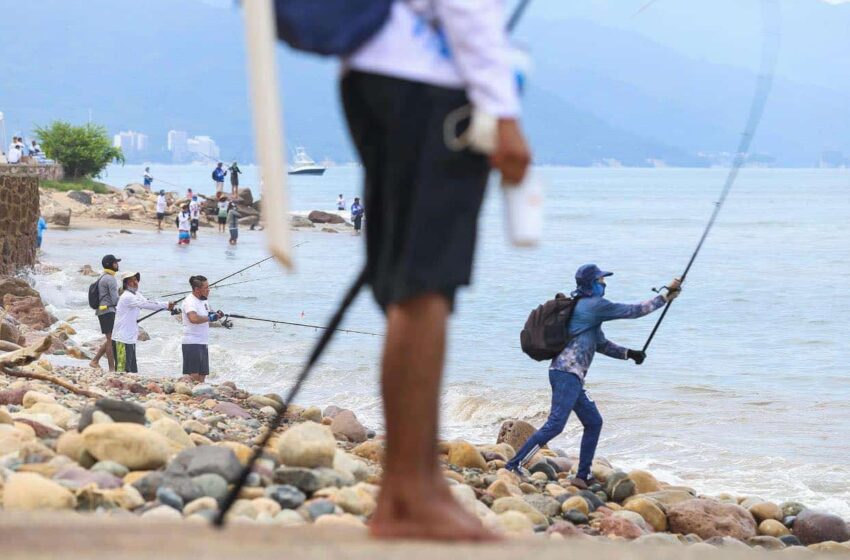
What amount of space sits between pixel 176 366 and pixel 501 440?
6531 mm

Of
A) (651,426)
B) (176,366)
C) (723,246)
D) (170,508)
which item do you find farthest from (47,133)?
(170,508)

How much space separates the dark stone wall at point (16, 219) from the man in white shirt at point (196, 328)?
8.88m

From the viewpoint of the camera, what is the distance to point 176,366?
58.7 feet

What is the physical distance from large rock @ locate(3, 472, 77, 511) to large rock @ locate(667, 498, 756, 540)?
5498 mm

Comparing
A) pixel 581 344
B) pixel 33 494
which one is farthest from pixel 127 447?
pixel 581 344

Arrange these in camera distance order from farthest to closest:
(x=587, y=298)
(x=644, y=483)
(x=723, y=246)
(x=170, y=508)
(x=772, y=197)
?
(x=772, y=197) → (x=723, y=246) → (x=644, y=483) → (x=587, y=298) → (x=170, y=508)

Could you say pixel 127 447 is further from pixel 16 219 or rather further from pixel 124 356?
pixel 16 219

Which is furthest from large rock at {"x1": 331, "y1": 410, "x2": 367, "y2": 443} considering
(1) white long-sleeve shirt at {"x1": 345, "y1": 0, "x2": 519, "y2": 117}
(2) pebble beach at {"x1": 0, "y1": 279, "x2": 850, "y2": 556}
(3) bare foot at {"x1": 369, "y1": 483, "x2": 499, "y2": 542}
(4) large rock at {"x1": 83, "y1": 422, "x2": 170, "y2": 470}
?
(1) white long-sleeve shirt at {"x1": 345, "y1": 0, "x2": 519, "y2": 117}

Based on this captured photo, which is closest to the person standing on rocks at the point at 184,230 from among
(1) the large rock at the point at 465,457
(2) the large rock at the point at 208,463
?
(1) the large rock at the point at 465,457

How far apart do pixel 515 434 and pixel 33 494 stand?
8.35 meters

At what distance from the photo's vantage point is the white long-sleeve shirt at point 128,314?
14.4 metres

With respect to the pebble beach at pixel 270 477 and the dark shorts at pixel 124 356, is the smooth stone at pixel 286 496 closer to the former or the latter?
the pebble beach at pixel 270 477

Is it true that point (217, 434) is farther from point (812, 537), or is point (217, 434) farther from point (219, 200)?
point (219, 200)

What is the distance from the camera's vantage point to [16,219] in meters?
22.3
